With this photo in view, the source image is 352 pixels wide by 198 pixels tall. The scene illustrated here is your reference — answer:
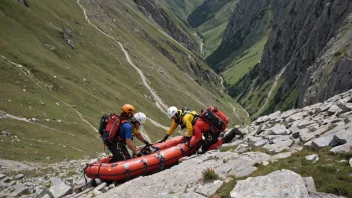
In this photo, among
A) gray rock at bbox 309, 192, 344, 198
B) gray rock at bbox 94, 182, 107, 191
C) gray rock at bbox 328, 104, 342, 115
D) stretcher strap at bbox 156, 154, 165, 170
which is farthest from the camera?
stretcher strap at bbox 156, 154, 165, 170

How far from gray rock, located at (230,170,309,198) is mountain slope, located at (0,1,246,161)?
34035 mm

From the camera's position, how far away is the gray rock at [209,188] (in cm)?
1302

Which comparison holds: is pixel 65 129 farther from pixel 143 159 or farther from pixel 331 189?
pixel 331 189

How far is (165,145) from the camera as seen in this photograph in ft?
76.9

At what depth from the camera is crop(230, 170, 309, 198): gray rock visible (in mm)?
11369

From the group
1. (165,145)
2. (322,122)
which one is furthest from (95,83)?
(322,122)

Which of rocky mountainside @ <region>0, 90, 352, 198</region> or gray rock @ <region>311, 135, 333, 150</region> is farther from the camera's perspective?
gray rock @ <region>311, 135, 333, 150</region>

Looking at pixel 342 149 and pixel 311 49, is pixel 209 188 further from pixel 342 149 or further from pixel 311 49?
pixel 311 49

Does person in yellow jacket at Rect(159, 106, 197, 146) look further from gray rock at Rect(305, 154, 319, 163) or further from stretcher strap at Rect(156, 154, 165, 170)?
gray rock at Rect(305, 154, 319, 163)

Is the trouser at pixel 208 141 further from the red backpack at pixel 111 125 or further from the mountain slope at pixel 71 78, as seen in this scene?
the mountain slope at pixel 71 78

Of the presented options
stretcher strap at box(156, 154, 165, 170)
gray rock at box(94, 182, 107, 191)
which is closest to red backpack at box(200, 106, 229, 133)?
stretcher strap at box(156, 154, 165, 170)

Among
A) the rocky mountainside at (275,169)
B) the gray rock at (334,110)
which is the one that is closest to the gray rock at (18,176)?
the rocky mountainside at (275,169)

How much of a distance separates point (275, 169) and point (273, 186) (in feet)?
5.12

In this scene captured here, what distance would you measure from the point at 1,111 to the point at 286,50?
587 ft
